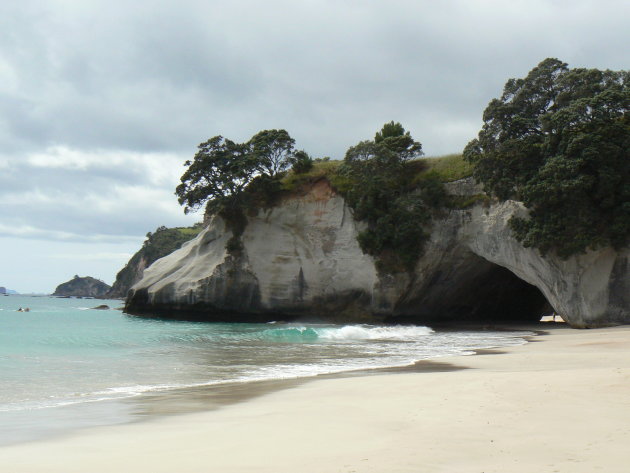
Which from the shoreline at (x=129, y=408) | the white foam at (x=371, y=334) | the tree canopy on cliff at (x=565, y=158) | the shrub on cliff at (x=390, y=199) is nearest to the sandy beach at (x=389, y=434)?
the shoreline at (x=129, y=408)

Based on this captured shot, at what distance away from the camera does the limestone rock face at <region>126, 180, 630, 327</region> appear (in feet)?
100

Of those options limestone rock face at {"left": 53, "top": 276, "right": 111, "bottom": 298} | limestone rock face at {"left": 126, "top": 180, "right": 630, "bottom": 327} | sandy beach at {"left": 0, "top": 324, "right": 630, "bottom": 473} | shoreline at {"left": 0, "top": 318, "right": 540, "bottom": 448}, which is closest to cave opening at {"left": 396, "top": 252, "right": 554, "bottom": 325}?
limestone rock face at {"left": 126, "top": 180, "right": 630, "bottom": 327}

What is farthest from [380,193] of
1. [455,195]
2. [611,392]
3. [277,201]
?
[611,392]

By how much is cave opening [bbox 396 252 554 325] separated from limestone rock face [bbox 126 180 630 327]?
75mm

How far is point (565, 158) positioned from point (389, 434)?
20029 millimetres

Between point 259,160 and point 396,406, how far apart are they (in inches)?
1114

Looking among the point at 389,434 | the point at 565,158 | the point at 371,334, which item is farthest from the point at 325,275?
the point at 389,434

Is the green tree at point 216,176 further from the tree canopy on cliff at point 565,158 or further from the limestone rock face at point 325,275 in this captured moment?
the tree canopy on cliff at point 565,158

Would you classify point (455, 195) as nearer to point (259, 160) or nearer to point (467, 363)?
point (259, 160)

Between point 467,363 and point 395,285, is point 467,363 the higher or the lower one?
the lower one

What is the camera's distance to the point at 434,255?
Result: 3066 cm

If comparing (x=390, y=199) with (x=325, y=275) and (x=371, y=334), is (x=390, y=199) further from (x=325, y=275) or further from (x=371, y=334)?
(x=371, y=334)

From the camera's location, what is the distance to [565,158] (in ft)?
73.7

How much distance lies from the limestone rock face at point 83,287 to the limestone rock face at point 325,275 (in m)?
133
